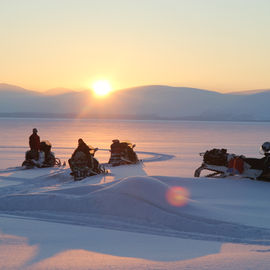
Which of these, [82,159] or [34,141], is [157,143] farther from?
[82,159]

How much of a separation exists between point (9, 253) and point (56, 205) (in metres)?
3.54

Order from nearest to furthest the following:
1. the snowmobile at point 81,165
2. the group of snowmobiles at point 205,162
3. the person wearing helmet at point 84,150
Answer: the group of snowmobiles at point 205,162, the snowmobile at point 81,165, the person wearing helmet at point 84,150

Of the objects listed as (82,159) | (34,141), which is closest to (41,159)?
(34,141)

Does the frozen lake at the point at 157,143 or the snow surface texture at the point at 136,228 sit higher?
the frozen lake at the point at 157,143

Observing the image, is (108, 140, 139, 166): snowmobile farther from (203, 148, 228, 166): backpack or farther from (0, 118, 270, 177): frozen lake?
(203, 148, 228, 166): backpack

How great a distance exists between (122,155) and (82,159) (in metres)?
5.83

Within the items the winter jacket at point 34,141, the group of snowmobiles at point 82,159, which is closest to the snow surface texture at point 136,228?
the group of snowmobiles at point 82,159

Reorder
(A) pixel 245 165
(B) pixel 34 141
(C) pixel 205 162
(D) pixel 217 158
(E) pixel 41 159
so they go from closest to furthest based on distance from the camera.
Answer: (A) pixel 245 165 < (D) pixel 217 158 < (C) pixel 205 162 < (B) pixel 34 141 < (E) pixel 41 159

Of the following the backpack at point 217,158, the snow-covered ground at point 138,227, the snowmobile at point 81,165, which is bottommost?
the snow-covered ground at point 138,227

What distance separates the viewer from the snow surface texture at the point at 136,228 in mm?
6141

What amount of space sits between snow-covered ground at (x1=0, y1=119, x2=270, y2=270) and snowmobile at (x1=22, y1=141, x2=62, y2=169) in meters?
7.42

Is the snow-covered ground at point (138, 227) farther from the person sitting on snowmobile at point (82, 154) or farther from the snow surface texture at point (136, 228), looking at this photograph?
the person sitting on snowmobile at point (82, 154)

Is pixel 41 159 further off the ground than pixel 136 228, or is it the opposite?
pixel 41 159

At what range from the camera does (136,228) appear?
8.40 meters
